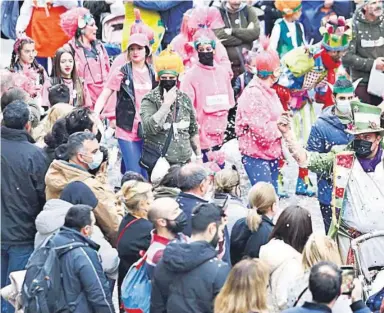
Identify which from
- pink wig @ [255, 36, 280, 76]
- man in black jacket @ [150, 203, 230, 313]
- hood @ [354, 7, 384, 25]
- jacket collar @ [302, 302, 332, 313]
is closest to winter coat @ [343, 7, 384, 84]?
hood @ [354, 7, 384, 25]

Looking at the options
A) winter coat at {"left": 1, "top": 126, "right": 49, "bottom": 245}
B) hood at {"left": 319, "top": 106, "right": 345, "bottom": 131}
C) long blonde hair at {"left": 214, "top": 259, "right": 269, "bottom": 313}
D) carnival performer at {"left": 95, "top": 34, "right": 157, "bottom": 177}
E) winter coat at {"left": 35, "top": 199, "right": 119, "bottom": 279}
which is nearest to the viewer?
long blonde hair at {"left": 214, "top": 259, "right": 269, "bottom": 313}

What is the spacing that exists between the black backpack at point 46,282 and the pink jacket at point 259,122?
12.3 ft

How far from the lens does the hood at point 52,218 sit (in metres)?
8.43

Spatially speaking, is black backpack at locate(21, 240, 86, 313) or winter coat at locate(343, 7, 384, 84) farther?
winter coat at locate(343, 7, 384, 84)

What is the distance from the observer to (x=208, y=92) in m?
12.0

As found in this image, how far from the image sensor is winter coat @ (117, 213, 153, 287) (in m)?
8.50

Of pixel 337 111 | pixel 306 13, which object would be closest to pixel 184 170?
pixel 337 111

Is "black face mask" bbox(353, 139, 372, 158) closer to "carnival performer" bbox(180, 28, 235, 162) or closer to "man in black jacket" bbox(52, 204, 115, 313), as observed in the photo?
"man in black jacket" bbox(52, 204, 115, 313)

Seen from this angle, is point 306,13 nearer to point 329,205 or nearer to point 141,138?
point 141,138

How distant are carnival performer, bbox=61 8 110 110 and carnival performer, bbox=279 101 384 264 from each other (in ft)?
13.6

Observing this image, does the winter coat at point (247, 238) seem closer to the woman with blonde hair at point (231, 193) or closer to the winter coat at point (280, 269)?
the woman with blonde hair at point (231, 193)

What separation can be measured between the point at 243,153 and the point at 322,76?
199 cm

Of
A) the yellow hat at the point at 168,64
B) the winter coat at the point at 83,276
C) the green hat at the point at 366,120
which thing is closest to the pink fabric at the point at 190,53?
the yellow hat at the point at 168,64

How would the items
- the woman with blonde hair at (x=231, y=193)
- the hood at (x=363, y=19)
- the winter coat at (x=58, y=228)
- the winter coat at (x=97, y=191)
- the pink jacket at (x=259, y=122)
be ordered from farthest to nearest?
1. the hood at (x=363, y=19)
2. the pink jacket at (x=259, y=122)
3. the woman with blonde hair at (x=231, y=193)
4. the winter coat at (x=97, y=191)
5. the winter coat at (x=58, y=228)
